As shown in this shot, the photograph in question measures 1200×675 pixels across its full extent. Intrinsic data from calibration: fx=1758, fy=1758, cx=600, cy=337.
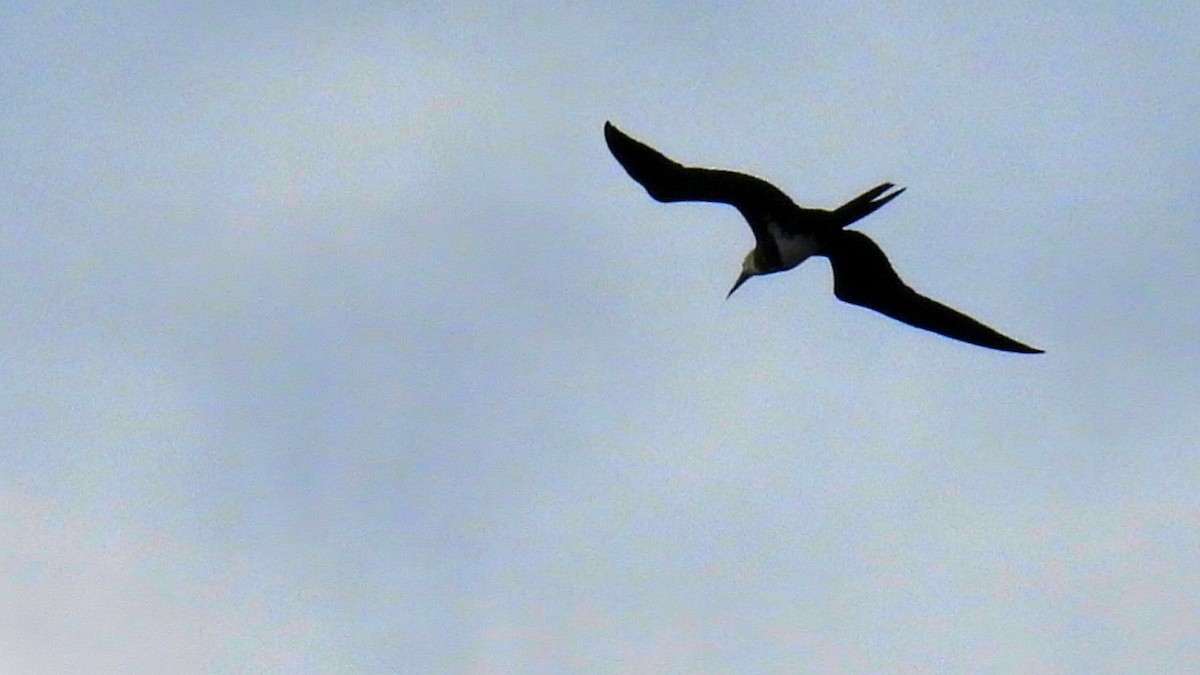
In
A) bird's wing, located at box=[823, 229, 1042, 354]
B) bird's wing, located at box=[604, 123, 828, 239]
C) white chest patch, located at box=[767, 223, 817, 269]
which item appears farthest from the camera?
bird's wing, located at box=[823, 229, 1042, 354]

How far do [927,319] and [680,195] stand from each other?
11.9 ft

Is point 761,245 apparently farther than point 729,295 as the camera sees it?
No

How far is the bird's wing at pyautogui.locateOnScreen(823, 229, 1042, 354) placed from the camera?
59.6 feet

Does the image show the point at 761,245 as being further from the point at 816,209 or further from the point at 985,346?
the point at 985,346

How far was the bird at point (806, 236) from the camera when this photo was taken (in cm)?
1656

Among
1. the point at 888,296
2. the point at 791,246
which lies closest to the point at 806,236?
the point at 791,246

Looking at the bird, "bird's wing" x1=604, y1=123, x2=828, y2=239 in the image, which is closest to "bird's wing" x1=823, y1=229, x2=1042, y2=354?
the bird

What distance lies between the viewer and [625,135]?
16734 mm

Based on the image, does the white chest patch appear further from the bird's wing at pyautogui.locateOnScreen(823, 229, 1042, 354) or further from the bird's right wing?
the bird's right wing

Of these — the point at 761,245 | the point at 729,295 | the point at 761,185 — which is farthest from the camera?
the point at 729,295

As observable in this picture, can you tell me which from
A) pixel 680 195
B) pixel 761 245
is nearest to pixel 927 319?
pixel 761 245

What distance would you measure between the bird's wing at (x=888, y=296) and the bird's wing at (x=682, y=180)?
149 cm

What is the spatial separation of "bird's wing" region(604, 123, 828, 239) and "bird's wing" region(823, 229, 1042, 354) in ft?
4.88

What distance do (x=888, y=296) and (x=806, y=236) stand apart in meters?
1.56
